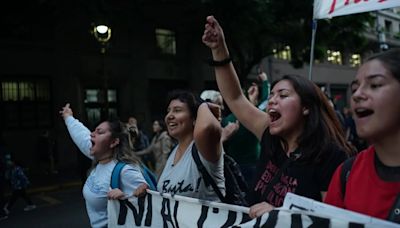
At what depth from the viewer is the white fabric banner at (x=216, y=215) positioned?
1.84m

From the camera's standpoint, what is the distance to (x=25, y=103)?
1672 centimetres

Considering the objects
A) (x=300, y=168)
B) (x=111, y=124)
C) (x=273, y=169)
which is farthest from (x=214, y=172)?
(x=111, y=124)

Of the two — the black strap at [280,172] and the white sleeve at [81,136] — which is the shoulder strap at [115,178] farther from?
A: the black strap at [280,172]

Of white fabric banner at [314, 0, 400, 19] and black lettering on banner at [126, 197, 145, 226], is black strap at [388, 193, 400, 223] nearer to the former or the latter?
white fabric banner at [314, 0, 400, 19]

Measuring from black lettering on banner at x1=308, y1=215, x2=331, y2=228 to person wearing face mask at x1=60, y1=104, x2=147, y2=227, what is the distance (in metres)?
1.82

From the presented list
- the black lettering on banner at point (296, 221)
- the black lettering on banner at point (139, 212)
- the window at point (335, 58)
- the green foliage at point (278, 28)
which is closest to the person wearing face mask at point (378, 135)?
the black lettering on banner at point (296, 221)

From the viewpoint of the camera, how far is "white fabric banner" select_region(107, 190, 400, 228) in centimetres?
184

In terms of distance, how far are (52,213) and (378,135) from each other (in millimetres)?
8569

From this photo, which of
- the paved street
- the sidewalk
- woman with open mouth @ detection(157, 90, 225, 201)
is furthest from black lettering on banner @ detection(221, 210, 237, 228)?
the sidewalk

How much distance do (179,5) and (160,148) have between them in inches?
435

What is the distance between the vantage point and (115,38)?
19453mm

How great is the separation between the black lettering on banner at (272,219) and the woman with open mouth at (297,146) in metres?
0.14

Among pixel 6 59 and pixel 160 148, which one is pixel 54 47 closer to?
pixel 6 59

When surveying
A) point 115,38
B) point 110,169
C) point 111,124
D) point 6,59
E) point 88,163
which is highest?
point 115,38
